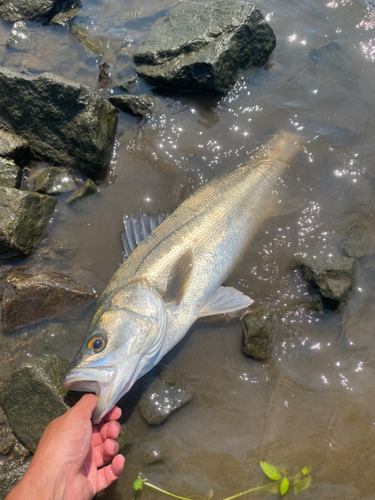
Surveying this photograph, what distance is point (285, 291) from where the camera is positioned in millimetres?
4000

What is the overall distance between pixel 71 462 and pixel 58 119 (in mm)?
4057

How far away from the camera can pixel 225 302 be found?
12.2 ft

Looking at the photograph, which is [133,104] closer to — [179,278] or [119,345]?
[179,278]

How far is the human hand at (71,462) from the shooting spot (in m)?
2.60

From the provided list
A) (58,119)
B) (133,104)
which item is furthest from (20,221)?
(133,104)

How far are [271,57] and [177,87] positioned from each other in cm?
169

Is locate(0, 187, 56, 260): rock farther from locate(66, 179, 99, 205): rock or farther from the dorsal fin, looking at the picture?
the dorsal fin

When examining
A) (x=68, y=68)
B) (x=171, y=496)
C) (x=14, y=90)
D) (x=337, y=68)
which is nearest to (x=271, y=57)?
(x=337, y=68)

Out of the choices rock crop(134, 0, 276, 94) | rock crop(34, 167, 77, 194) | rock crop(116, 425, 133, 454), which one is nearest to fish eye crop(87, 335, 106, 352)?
rock crop(116, 425, 133, 454)

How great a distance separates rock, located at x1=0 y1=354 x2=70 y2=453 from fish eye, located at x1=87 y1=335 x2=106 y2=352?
2.29 feet

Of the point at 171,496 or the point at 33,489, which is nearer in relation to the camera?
the point at 33,489

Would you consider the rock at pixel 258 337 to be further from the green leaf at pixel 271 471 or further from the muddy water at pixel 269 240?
the green leaf at pixel 271 471

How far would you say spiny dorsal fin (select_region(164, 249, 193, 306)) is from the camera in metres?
3.49

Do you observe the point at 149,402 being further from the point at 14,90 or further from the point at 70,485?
the point at 14,90
